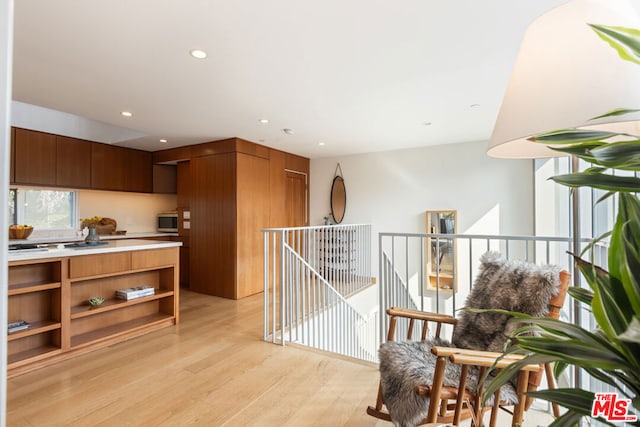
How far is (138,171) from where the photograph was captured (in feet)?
16.4

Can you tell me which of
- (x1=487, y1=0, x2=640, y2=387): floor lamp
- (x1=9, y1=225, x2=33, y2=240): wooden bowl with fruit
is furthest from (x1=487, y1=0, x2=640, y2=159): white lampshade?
(x1=9, y1=225, x2=33, y2=240): wooden bowl with fruit

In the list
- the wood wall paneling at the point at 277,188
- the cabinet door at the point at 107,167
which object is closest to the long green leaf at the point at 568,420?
the wood wall paneling at the point at 277,188

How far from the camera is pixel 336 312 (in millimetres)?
3621

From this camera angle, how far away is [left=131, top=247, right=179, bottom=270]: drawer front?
2.91m

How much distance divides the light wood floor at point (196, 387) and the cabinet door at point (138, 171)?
9.76 ft

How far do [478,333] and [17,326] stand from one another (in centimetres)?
320

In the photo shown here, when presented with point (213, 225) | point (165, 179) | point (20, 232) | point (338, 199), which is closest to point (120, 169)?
point (165, 179)

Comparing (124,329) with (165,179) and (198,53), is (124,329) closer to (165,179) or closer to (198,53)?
(198,53)

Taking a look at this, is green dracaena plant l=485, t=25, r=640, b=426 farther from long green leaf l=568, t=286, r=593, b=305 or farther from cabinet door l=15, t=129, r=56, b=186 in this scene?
cabinet door l=15, t=129, r=56, b=186

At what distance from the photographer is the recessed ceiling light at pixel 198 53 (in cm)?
207

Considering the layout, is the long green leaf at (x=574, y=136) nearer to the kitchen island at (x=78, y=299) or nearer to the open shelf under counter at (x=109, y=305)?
the kitchen island at (x=78, y=299)

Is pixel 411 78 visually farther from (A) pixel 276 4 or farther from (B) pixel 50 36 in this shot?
(B) pixel 50 36

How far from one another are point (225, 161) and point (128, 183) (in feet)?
5.94

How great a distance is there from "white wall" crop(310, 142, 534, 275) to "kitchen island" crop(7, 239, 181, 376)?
3.32 metres
